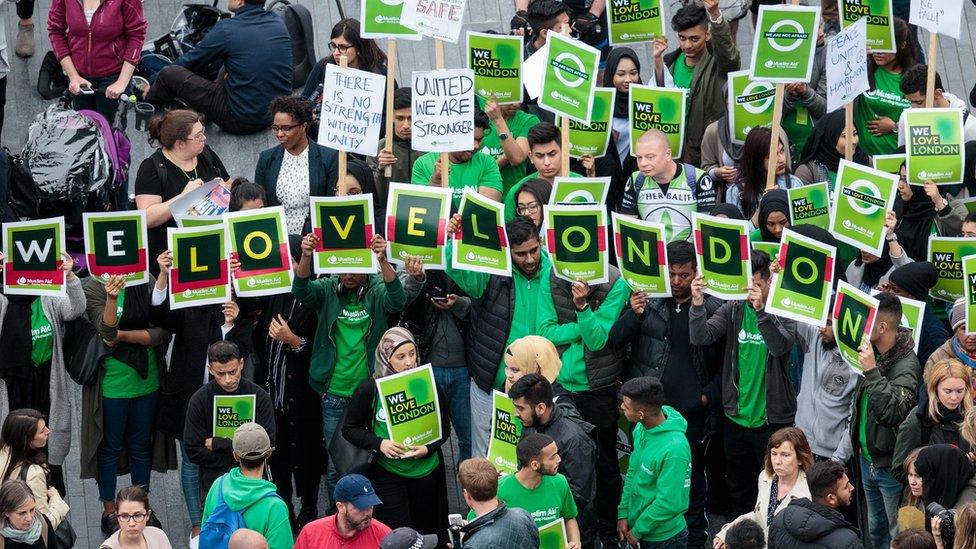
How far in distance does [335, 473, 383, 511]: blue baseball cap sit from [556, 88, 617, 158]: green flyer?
14.0 ft

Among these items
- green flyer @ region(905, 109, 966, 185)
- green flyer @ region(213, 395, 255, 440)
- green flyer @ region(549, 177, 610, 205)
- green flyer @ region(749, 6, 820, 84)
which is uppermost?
green flyer @ region(749, 6, 820, 84)

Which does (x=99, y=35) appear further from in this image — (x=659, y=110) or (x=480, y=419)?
(x=480, y=419)

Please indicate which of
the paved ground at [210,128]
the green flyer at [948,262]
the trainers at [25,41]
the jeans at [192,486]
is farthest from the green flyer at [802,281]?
the trainers at [25,41]

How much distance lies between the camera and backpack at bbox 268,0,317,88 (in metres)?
15.7

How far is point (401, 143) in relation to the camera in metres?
13.3

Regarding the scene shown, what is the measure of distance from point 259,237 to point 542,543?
2978mm

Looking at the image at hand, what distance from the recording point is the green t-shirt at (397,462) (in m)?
10.9

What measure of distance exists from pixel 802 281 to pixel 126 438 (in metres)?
4.58

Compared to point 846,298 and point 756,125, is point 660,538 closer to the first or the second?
point 846,298

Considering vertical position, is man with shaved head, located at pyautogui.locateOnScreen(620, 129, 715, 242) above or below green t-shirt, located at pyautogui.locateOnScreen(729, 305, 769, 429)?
above

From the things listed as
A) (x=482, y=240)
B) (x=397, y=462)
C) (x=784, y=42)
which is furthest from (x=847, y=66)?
(x=397, y=462)

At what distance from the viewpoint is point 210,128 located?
15547 millimetres

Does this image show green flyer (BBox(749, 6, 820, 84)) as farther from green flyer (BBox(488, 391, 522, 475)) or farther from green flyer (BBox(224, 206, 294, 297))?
green flyer (BBox(224, 206, 294, 297))

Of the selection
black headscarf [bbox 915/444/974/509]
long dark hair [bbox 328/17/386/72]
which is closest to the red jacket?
long dark hair [bbox 328/17/386/72]
